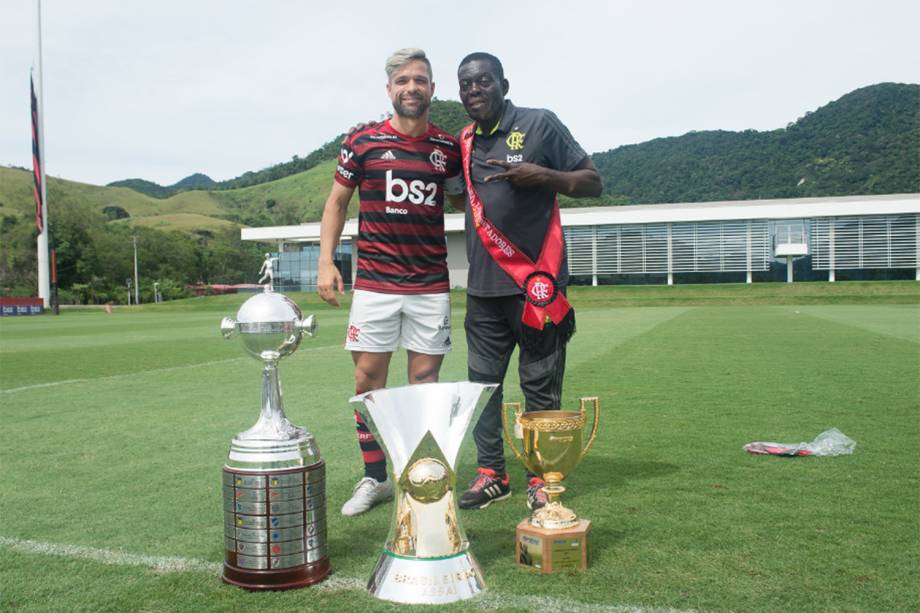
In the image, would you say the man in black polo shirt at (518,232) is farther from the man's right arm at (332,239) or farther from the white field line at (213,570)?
the white field line at (213,570)

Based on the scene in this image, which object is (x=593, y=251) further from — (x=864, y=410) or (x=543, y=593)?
(x=543, y=593)

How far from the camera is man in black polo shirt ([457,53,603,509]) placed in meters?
3.36

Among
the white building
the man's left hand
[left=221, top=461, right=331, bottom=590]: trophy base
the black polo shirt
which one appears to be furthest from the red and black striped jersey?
the white building

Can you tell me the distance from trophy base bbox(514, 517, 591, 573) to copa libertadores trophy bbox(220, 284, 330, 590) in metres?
0.68

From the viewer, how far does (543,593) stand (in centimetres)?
240

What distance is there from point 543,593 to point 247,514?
965 millimetres

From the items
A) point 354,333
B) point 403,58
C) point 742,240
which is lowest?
point 354,333

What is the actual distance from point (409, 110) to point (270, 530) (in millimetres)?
1828

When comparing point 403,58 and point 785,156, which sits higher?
point 785,156

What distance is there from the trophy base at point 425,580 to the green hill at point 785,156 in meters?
85.5

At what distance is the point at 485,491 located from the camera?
3.51m

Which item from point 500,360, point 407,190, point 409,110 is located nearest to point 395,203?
point 407,190

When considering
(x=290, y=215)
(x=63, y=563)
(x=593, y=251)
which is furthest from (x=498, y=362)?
(x=290, y=215)

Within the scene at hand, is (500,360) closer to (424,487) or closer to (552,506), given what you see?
(552,506)
